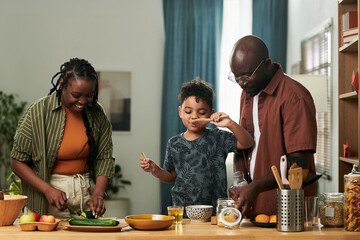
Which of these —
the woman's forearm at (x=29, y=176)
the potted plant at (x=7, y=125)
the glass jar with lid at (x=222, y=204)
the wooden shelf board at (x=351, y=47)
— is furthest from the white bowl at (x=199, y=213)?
the potted plant at (x=7, y=125)

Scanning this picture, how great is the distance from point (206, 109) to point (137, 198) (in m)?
4.17

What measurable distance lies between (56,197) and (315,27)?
11.5 ft

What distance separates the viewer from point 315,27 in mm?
4812

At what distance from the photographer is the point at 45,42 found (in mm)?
6359

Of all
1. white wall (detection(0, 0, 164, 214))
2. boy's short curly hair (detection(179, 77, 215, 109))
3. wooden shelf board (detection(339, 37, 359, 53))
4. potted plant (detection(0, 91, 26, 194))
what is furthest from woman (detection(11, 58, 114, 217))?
white wall (detection(0, 0, 164, 214))

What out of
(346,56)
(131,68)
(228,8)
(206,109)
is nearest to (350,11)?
(346,56)

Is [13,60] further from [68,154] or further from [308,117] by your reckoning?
[308,117]

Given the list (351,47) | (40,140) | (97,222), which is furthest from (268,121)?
(351,47)

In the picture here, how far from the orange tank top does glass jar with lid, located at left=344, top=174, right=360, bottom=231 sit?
1205 millimetres

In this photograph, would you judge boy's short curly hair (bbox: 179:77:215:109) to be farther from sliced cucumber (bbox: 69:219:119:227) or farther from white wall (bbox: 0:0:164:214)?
white wall (bbox: 0:0:164:214)

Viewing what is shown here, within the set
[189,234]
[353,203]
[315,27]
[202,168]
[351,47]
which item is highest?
[315,27]

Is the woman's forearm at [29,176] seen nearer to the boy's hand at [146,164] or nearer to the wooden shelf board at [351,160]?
the boy's hand at [146,164]

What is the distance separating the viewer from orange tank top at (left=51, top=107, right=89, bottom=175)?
2.32 metres

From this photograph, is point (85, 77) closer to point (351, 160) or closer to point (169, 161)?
point (169, 161)
